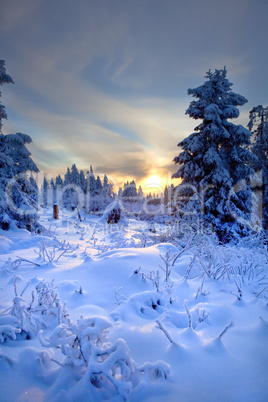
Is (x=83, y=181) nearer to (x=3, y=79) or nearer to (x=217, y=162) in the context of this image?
(x=3, y=79)

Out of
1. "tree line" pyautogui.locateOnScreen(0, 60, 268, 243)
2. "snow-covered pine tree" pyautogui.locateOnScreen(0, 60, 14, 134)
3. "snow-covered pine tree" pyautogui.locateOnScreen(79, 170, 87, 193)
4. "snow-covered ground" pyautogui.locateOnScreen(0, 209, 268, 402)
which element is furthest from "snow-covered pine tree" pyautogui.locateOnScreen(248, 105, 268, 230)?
"snow-covered pine tree" pyautogui.locateOnScreen(79, 170, 87, 193)

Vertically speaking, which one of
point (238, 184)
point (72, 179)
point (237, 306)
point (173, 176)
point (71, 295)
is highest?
point (72, 179)

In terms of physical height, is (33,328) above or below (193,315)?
above

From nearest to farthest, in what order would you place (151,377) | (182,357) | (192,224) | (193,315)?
(151,377), (182,357), (193,315), (192,224)

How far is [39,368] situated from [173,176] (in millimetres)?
10279

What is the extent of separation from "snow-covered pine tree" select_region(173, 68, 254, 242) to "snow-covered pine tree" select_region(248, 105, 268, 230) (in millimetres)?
4598

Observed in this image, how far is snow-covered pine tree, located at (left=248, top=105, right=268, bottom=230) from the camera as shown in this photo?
44.9 feet

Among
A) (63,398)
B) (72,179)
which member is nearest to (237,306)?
(63,398)

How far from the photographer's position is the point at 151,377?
1.35m

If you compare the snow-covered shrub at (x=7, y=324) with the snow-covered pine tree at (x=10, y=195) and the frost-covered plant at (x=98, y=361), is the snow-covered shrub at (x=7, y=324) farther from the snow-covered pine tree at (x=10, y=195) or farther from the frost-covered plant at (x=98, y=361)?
the snow-covered pine tree at (x=10, y=195)

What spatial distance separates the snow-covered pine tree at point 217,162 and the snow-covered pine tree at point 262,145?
4.60 metres

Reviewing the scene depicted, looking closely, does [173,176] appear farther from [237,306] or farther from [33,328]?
[33,328]

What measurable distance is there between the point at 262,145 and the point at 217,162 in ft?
24.6

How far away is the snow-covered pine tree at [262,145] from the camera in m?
13.7
